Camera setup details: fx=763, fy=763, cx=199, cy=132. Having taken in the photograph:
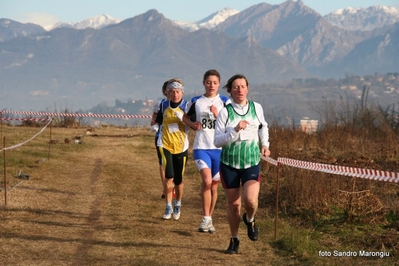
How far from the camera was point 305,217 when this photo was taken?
11250 mm

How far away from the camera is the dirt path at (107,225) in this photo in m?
8.55

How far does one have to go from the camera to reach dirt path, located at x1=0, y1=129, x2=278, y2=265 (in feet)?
28.1

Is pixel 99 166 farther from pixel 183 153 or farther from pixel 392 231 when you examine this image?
pixel 392 231

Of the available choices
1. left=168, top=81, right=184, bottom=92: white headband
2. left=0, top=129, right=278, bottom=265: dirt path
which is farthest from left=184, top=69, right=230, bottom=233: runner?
left=168, top=81, right=184, bottom=92: white headband

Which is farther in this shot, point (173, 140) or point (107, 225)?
point (173, 140)

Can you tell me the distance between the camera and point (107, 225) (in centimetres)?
1048

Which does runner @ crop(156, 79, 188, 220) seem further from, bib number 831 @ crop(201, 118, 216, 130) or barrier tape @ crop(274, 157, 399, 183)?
barrier tape @ crop(274, 157, 399, 183)

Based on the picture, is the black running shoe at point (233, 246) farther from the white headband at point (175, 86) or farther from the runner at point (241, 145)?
the white headband at point (175, 86)

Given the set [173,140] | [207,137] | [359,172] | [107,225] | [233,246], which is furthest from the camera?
[173,140]

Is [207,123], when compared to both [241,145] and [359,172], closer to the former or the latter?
[241,145]

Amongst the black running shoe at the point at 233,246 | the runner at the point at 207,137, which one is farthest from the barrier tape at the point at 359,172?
the black running shoe at the point at 233,246

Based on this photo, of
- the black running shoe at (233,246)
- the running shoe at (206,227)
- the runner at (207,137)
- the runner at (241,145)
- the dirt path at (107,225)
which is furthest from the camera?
the running shoe at (206,227)

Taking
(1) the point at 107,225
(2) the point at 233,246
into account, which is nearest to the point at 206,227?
(2) the point at 233,246

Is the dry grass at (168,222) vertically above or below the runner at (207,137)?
below
